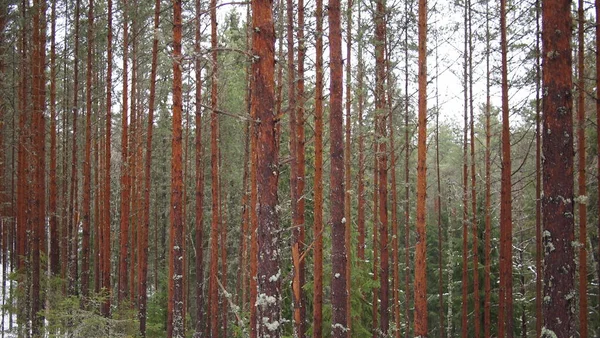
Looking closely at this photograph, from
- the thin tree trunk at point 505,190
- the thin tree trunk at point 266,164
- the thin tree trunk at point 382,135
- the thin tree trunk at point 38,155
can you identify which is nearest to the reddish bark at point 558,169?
the thin tree trunk at point 266,164

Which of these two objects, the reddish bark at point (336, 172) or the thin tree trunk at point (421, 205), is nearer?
the reddish bark at point (336, 172)

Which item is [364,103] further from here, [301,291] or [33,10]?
[33,10]

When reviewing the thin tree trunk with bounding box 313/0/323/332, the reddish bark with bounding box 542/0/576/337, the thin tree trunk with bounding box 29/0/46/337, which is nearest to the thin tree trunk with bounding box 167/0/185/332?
the thin tree trunk with bounding box 313/0/323/332

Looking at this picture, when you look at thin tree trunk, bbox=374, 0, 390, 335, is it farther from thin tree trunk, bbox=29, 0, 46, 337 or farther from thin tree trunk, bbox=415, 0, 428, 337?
thin tree trunk, bbox=29, 0, 46, 337

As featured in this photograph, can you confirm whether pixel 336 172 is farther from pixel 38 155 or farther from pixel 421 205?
pixel 38 155

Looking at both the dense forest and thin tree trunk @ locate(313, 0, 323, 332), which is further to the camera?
thin tree trunk @ locate(313, 0, 323, 332)

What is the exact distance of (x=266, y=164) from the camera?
5.86 m

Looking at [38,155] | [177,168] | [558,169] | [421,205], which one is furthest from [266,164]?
[38,155]

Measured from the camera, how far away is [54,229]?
16.4 m

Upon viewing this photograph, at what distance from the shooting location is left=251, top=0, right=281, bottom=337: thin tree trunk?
580 centimetres

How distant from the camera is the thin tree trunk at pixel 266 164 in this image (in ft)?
19.0

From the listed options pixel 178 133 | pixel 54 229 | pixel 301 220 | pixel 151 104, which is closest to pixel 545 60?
pixel 301 220

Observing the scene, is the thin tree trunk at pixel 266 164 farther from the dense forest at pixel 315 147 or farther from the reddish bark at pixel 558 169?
the reddish bark at pixel 558 169

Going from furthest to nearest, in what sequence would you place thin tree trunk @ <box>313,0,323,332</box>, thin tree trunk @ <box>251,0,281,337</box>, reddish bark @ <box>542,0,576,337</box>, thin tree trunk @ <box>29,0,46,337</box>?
thin tree trunk @ <box>29,0,46,337</box> < thin tree trunk @ <box>313,0,323,332</box> < reddish bark @ <box>542,0,576,337</box> < thin tree trunk @ <box>251,0,281,337</box>
